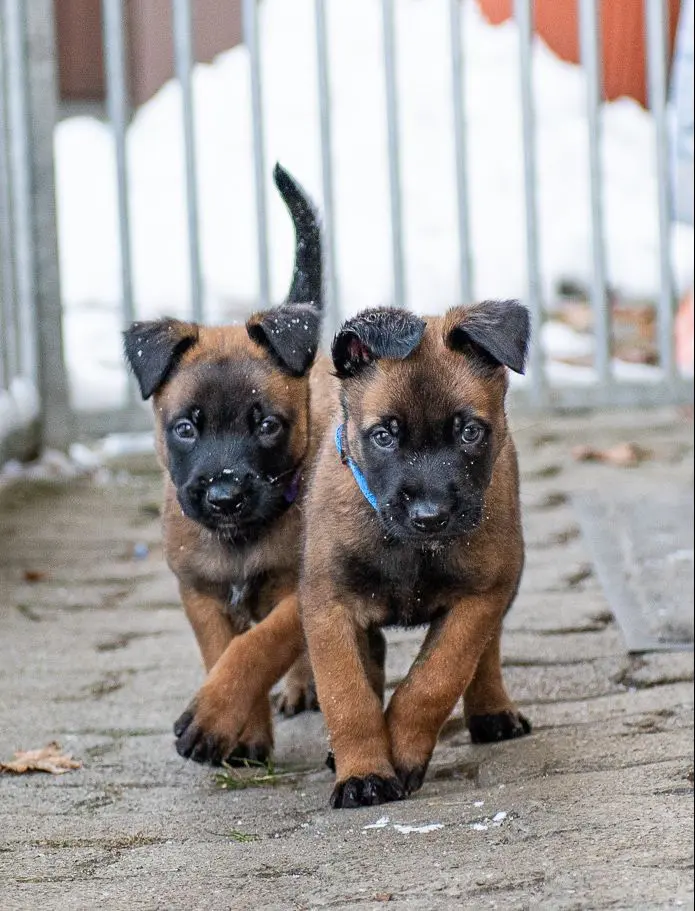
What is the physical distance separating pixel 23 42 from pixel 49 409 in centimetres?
171

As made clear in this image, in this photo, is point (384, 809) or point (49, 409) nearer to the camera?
point (384, 809)

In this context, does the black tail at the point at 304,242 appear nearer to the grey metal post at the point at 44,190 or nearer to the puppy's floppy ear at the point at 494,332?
the puppy's floppy ear at the point at 494,332

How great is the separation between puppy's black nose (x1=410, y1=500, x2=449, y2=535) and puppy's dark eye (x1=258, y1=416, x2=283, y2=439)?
32.4 inches

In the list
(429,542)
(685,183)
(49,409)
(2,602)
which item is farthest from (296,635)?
(49,409)

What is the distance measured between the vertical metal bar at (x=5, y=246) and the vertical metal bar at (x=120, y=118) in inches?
18.9

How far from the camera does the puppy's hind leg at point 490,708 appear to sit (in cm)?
371

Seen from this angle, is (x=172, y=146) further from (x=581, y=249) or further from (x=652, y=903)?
(x=652, y=903)

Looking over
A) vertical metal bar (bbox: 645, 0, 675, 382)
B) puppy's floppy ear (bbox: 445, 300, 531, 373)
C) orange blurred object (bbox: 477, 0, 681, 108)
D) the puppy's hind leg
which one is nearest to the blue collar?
puppy's floppy ear (bbox: 445, 300, 531, 373)

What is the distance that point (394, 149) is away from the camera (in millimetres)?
7180

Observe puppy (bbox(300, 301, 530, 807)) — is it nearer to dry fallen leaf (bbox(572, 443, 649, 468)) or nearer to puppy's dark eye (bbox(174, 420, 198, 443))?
puppy's dark eye (bbox(174, 420, 198, 443))

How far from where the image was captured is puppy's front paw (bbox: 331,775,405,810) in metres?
3.17

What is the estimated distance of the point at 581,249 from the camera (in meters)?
10.6

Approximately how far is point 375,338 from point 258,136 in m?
4.07

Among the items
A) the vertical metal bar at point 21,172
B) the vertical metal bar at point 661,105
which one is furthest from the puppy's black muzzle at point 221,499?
the vertical metal bar at point 661,105
